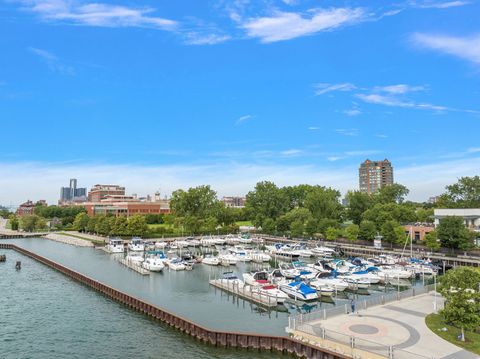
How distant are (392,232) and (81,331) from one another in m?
59.4

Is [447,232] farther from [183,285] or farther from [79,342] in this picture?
[79,342]

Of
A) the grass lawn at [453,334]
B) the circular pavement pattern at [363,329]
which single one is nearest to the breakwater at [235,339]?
the circular pavement pattern at [363,329]

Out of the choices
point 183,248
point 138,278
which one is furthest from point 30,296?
point 183,248

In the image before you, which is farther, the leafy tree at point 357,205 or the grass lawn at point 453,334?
the leafy tree at point 357,205

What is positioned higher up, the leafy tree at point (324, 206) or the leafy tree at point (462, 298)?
the leafy tree at point (324, 206)

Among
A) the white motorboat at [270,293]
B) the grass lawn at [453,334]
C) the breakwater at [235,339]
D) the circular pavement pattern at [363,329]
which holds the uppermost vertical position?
the grass lawn at [453,334]

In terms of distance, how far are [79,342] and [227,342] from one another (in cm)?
1144

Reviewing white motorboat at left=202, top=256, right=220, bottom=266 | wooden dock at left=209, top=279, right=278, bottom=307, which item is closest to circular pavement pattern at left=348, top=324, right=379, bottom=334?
wooden dock at left=209, top=279, right=278, bottom=307

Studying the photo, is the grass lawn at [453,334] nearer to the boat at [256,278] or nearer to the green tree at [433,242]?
the boat at [256,278]

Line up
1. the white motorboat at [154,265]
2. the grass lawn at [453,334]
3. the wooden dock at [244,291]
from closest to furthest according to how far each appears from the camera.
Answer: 1. the grass lawn at [453,334]
2. the wooden dock at [244,291]
3. the white motorboat at [154,265]

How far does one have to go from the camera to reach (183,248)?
8894 cm

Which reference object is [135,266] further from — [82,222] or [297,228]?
[82,222]

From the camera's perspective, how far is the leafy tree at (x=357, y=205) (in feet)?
351

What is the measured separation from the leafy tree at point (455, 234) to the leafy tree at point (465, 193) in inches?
1849
